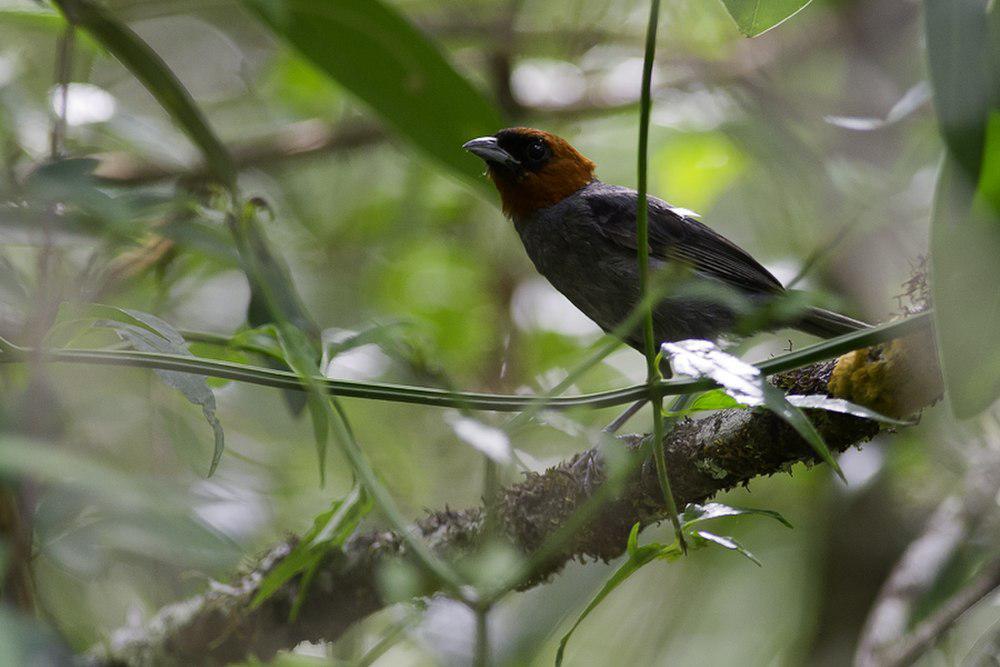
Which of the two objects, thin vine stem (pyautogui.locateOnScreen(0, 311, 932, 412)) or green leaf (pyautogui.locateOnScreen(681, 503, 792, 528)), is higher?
thin vine stem (pyautogui.locateOnScreen(0, 311, 932, 412))

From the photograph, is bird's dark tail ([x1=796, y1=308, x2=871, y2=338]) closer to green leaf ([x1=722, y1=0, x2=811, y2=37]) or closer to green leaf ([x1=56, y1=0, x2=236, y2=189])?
green leaf ([x1=722, y1=0, x2=811, y2=37])

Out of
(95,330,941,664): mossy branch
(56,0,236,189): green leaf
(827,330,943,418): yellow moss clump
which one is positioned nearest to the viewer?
(827,330,943,418): yellow moss clump

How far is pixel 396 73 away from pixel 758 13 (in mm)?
1915

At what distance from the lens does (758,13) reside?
1628mm

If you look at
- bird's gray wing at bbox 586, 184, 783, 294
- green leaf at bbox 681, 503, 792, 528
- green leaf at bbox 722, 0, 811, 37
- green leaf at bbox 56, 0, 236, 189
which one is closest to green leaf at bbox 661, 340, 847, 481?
green leaf at bbox 681, 503, 792, 528

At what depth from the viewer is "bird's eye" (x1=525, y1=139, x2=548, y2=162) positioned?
397 centimetres

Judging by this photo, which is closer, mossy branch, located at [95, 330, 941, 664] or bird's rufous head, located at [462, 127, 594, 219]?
mossy branch, located at [95, 330, 941, 664]

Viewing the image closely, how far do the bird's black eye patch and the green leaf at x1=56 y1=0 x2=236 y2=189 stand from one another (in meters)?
1.50

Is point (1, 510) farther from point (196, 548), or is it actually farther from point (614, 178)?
point (614, 178)

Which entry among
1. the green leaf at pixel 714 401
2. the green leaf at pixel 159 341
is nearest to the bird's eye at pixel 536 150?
the green leaf at pixel 159 341

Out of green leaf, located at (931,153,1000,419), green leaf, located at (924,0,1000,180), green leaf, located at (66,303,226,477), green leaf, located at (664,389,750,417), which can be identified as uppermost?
green leaf, located at (924,0,1000,180)

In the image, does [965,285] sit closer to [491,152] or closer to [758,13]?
[758,13]

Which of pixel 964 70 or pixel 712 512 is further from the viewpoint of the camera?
pixel 712 512

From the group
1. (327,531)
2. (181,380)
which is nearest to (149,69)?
(181,380)
